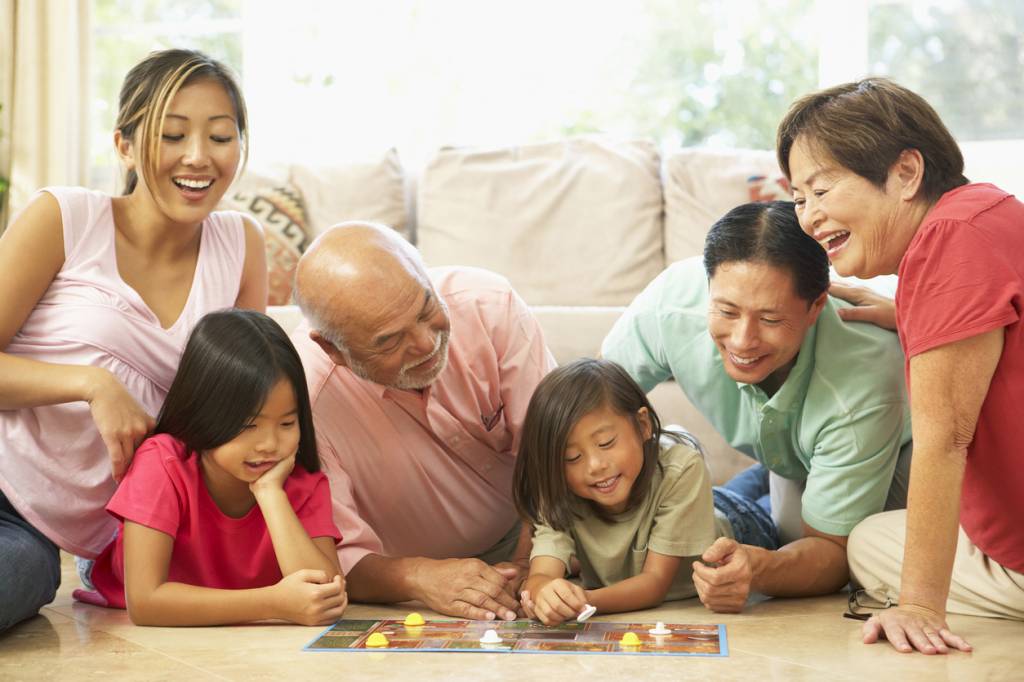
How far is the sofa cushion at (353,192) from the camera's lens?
13.1ft

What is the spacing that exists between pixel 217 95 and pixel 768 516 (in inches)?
56.8

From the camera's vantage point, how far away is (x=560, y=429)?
6.89 feet

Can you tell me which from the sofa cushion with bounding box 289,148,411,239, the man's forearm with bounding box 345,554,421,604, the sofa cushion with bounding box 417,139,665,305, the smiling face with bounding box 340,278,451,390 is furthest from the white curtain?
the man's forearm with bounding box 345,554,421,604

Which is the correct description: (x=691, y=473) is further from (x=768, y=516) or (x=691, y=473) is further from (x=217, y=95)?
(x=217, y=95)

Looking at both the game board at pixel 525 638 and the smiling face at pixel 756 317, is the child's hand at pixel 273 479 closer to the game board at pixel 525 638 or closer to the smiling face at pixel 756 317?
the game board at pixel 525 638

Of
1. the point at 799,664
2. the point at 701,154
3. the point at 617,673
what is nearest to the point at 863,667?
the point at 799,664

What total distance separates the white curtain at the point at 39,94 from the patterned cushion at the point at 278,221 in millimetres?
858

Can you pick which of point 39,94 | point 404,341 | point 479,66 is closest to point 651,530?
point 404,341

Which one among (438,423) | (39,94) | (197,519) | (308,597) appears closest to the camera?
(308,597)

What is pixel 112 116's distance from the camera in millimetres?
4859

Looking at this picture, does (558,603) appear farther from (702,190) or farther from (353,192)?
(353,192)

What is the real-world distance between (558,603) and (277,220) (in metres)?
2.31

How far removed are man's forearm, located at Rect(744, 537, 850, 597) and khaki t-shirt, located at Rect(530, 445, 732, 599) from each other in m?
0.11

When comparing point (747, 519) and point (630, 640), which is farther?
point (747, 519)
